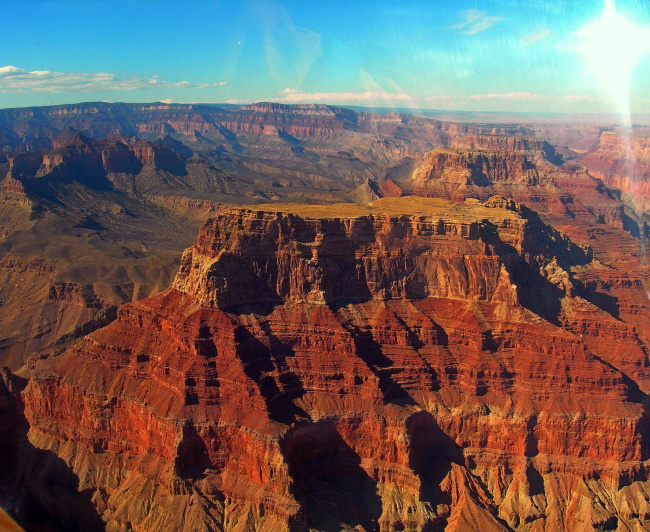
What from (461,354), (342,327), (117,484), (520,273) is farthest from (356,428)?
(520,273)

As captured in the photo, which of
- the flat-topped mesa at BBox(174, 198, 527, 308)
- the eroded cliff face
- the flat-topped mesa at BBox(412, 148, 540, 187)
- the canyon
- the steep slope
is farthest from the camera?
the flat-topped mesa at BBox(412, 148, 540, 187)

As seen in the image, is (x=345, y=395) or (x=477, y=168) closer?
(x=345, y=395)

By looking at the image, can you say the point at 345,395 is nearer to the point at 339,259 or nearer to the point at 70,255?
the point at 339,259

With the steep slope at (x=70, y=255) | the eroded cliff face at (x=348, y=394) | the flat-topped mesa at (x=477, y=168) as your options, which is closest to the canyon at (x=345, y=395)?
the eroded cliff face at (x=348, y=394)

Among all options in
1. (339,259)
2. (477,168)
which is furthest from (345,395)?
(477,168)

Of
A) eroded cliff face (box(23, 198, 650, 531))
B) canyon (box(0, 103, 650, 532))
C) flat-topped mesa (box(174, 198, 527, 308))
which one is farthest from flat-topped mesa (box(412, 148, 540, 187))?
eroded cliff face (box(23, 198, 650, 531))

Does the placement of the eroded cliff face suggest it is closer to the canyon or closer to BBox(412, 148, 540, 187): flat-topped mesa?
the canyon
